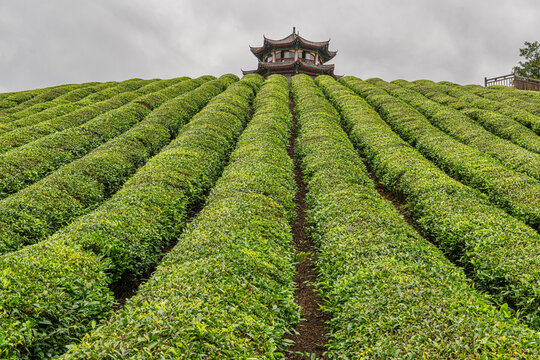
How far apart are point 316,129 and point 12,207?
1829cm

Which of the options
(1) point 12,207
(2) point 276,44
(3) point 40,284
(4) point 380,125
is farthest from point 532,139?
(2) point 276,44

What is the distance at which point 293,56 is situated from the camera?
62969mm

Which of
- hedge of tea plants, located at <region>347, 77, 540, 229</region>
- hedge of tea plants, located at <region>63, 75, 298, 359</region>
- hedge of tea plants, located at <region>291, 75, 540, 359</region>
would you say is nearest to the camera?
hedge of tea plants, located at <region>63, 75, 298, 359</region>

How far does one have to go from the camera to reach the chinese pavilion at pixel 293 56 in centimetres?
5978

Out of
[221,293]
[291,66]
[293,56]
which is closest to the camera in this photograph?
[221,293]

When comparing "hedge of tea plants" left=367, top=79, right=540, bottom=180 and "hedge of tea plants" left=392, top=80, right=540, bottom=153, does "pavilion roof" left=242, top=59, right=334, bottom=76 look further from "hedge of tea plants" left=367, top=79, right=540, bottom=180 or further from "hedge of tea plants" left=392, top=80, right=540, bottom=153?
"hedge of tea plants" left=392, top=80, right=540, bottom=153

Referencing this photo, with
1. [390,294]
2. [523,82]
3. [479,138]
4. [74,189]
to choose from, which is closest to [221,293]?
[390,294]

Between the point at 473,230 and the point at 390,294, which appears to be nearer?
the point at 390,294

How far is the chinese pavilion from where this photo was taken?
196 feet

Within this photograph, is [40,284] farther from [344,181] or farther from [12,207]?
[344,181]

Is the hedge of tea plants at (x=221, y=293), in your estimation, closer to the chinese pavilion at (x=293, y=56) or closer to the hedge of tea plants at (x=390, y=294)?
the hedge of tea plants at (x=390, y=294)

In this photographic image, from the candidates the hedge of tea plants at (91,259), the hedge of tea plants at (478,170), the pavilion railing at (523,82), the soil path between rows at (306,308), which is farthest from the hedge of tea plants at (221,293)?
the pavilion railing at (523,82)

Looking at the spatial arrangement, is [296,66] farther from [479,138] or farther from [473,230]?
[473,230]

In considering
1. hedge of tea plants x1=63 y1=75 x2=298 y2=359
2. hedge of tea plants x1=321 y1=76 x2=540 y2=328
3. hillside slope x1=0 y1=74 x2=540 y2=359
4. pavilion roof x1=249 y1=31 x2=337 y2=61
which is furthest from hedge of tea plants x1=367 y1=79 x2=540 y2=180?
pavilion roof x1=249 y1=31 x2=337 y2=61
